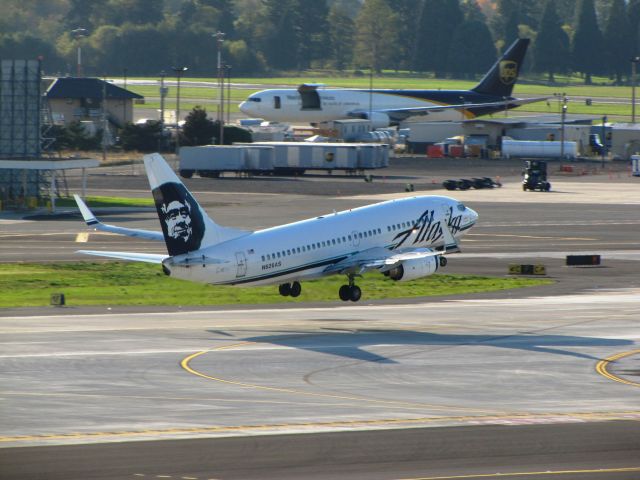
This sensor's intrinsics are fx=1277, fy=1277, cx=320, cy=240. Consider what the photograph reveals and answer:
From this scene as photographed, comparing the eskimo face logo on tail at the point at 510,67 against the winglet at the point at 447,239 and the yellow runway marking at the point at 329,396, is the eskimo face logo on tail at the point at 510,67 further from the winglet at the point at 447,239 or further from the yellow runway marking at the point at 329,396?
the yellow runway marking at the point at 329,396

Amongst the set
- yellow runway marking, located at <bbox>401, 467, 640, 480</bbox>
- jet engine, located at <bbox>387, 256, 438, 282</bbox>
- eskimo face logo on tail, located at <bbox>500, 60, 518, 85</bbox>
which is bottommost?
yellow runway marking, located at <bbox>401, 467, 640, 480</bbox>

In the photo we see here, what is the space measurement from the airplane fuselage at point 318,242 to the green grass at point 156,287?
389 cm

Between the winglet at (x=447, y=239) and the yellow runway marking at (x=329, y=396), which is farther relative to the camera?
the winglet at (x=447, y=239)

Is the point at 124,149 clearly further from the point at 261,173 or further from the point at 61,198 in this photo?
the point at 61,198

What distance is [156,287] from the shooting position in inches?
2945

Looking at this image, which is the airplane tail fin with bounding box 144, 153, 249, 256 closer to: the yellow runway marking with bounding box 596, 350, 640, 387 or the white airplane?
the white airplane

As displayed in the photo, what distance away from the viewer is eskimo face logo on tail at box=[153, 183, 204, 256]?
56844mm

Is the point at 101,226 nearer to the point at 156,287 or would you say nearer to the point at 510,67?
the point at 156,287

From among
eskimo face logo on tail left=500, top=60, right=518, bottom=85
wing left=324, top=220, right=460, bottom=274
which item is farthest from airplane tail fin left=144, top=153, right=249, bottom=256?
eskimo face logo on tail left=500, top=60, right=518, bottom=85

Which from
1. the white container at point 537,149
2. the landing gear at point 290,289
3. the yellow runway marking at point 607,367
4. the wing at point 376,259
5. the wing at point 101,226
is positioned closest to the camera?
the yellow runway marking at point 607,367

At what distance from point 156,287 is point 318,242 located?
1400 cm

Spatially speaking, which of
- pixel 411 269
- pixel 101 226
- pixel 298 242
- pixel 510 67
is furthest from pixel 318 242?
pixel 510 67

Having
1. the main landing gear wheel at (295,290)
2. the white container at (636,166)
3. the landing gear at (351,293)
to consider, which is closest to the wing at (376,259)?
the landing gear at (351,293)

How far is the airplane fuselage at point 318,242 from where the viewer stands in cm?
5866
